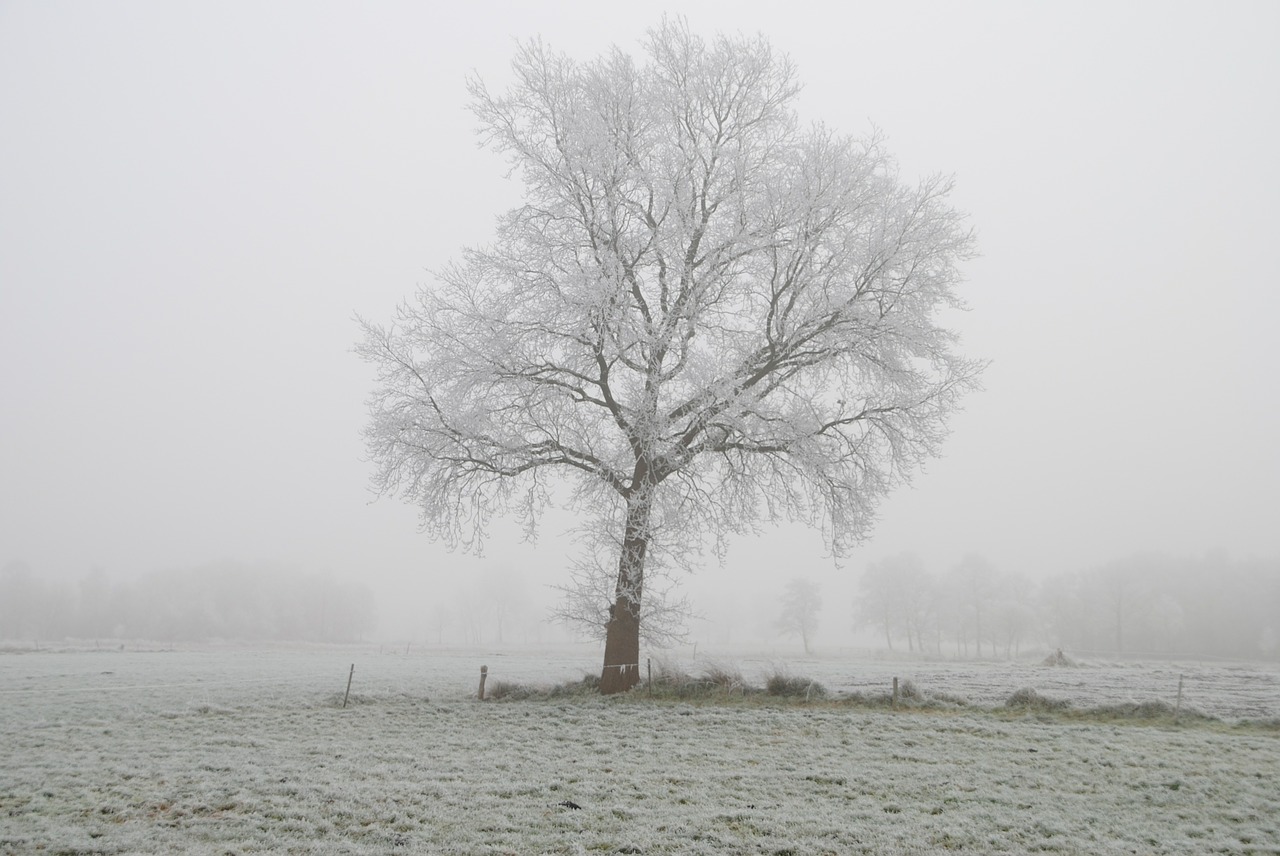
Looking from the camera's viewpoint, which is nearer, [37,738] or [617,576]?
[37,738]

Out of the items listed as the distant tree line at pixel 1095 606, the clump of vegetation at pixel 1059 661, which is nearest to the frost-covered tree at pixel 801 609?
the distant tree line at pixel 1095 606

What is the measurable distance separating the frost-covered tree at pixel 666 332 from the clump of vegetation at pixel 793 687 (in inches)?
125

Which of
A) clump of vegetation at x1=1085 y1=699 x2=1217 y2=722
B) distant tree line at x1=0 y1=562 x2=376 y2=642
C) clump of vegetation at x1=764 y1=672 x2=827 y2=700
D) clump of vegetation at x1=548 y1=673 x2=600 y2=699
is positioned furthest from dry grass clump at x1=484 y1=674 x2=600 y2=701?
distant tree line at x1=0 y1=562 x2=376 y2=642

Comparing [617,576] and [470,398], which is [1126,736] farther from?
[470,398]

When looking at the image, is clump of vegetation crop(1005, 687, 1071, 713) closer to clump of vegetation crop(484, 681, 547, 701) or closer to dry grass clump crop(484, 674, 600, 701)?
dry grass clump crop(484, 674, 600, 701)

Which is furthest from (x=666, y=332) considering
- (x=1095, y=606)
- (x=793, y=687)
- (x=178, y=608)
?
(x=178, y=608)

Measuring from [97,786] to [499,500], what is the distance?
892 centimetres

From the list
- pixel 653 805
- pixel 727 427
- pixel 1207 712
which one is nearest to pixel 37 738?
pixel 653 805

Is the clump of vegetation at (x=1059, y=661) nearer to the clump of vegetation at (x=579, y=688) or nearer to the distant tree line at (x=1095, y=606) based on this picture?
the clump of vegetation at (x=579, y=688)

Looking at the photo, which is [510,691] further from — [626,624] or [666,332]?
[666,332]

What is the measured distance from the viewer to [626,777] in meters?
9.24

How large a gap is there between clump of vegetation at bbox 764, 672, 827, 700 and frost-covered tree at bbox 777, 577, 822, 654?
58652mm

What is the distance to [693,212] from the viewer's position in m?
15.9

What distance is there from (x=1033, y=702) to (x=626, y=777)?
10.4 m
